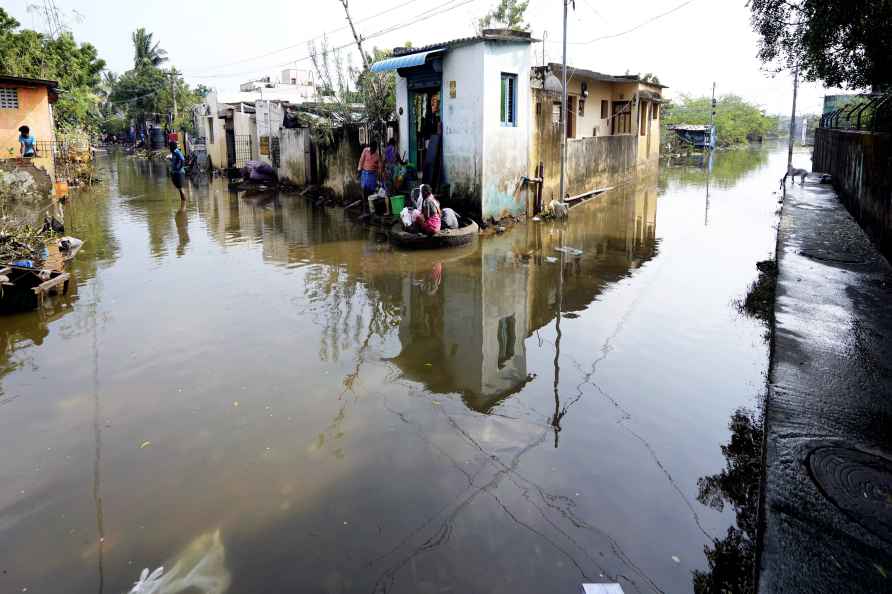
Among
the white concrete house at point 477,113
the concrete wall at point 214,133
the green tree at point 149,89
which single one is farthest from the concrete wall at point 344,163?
the green tree at point 149,89

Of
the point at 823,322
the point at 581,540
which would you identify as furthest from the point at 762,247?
the point at 581,540

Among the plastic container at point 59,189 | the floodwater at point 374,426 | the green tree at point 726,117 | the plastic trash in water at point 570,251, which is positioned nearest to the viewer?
the floodwater at point 374,426

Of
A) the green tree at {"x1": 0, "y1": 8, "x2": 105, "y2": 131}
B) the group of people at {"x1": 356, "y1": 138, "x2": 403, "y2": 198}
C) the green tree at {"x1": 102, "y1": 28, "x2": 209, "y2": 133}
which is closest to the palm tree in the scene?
the green tree at {"x1": 102, "y1": 28, "x2": 209, "y2": 133}

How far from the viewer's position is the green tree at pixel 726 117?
178 feet

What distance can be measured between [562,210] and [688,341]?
29.6 feet

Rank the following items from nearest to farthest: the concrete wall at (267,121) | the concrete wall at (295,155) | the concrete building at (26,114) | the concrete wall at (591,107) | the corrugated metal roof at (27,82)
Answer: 1. the corrugated metal roof at (27,82)
2. the concrete building at (26,114)
3. the concrete wall at (295,155)
4. the concrete wall at (591,107)
5. the concrete wall at (267,121)

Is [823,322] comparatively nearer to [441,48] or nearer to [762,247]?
[762,247]

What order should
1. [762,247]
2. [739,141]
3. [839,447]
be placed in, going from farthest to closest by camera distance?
[739,141], [762,247], [839,447]

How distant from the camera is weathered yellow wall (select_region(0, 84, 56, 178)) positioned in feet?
63.3

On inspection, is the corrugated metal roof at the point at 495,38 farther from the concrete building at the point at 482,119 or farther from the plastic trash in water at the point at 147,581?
the plastic trash in water at the point at 147,581

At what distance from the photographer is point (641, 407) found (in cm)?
552

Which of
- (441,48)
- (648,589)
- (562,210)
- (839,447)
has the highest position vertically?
(441,48)

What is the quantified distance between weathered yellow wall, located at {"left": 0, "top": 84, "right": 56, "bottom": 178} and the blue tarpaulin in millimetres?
11411

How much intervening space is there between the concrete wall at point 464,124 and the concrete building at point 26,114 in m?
12.8
